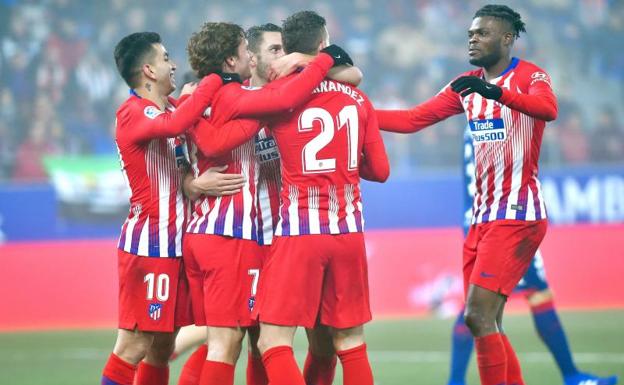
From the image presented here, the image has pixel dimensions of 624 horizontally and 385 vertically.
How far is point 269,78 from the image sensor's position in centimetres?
564

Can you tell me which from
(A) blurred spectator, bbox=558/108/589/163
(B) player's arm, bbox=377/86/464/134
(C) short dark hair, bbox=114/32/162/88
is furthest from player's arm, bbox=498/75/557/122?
(A) blurred spectator, bbox=558/108/589/163

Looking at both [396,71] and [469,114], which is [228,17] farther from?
[469,114]

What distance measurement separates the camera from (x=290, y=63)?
5.31 m

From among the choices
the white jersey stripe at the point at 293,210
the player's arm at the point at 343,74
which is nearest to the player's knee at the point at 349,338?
the white jersey stripe at the point at 293,210

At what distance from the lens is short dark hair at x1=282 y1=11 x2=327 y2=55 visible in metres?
5.33

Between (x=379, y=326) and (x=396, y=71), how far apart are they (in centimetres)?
562

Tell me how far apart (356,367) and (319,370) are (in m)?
0.61

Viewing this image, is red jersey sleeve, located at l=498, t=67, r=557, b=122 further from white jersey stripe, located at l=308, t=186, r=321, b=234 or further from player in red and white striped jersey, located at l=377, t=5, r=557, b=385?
white jersey stripe, located at l=308, t=186, r=321, b=234

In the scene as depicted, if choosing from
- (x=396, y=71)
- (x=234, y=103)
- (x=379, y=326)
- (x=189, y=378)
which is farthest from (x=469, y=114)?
(x=396, y=71)

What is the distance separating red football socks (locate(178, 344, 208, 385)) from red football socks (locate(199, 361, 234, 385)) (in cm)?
43

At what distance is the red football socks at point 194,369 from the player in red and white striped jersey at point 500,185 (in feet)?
4.88

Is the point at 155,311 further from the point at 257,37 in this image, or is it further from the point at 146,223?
the point at 257,37

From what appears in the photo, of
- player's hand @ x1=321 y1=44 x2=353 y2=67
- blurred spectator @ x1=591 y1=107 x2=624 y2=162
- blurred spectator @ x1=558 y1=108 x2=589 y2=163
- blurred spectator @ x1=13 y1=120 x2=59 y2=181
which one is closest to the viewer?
player's hand @ x1=321 y1=44 x2=353 y2=67

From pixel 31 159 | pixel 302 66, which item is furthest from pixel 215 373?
pixel 31 159
